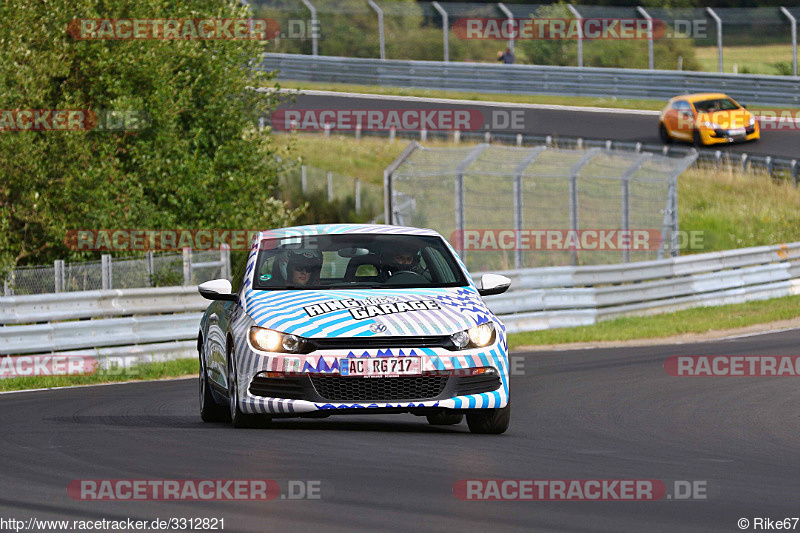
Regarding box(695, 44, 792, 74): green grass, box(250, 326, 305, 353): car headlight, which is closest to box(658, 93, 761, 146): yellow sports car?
box(695, 44, 792, 74): green grass

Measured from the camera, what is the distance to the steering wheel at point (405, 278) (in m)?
10.3

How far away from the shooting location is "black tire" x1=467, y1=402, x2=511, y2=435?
32.1 ft

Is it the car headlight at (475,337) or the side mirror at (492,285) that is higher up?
the side mirror at (492,285)

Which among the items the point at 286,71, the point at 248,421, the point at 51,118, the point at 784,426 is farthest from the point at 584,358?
the point at 286,71

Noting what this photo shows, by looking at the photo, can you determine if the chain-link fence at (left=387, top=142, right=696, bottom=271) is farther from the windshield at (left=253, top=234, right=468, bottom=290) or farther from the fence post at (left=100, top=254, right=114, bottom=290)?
the windshield at (left=253, top=234, right=468, bottom=290)

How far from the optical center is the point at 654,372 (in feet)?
50.5

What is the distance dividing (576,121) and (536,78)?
151 inches

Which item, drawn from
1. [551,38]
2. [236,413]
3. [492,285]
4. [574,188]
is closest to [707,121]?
[551,38]

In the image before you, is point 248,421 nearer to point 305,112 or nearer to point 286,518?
point 286,518

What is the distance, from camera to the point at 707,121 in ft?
122

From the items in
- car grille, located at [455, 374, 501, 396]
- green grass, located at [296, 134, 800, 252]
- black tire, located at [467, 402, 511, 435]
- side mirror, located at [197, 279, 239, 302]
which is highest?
side mirror, located at [197, 279, 239, 302]

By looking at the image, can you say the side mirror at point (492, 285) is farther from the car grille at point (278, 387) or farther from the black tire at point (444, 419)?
the car grille at point (278, 387)

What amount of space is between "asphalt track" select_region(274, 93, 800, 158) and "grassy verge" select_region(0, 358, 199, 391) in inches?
791

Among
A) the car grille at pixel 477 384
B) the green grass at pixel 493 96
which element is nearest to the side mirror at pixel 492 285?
the car grille at pixel 477 384
